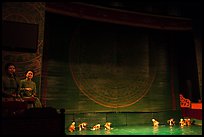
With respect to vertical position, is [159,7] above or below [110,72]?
above

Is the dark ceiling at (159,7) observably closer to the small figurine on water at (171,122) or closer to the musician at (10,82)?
the musician at (10,82)

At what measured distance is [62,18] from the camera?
26.1 feet

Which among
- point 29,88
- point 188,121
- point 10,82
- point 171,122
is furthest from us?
point 171,122

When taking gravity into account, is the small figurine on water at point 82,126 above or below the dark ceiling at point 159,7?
below

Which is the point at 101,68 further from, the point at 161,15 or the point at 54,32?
the point at 161,15

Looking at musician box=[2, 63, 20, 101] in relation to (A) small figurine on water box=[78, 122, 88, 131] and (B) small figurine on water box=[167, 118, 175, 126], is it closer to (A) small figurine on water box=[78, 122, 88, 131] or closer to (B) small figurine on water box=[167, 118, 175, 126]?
(A) small figurine on water box=[78, 122, 88, 131]

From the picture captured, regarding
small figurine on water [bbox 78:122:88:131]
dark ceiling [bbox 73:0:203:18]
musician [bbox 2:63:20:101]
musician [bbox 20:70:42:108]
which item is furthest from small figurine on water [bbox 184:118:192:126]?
musician [bbox 2:63:20:101]

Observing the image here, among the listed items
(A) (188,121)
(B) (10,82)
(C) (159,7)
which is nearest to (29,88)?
(B) (10,82)

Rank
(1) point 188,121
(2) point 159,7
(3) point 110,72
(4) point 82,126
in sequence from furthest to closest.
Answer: (2) point 159,7 → (3) point 110,72 → (1) point 188,121 → (4) point 82,126

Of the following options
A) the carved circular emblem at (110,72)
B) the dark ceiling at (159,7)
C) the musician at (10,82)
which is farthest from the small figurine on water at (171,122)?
the musician at (10,82)

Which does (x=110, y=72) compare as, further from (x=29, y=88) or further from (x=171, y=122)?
(x=29, y=88)

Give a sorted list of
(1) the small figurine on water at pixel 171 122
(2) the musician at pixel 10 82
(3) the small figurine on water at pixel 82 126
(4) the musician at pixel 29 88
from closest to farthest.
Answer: (2) the musician at pixel 10 82
(4) the musician at pixel 29 88
(3) the small figurine on water at pixel 82 126
(1) the small figurine on water at pixel 171 122

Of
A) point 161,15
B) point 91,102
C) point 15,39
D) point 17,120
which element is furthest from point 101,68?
point 17,120

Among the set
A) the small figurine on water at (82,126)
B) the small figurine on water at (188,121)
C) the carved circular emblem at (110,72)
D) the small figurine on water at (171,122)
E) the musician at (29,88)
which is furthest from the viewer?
the small figurine on water at (171,122)
